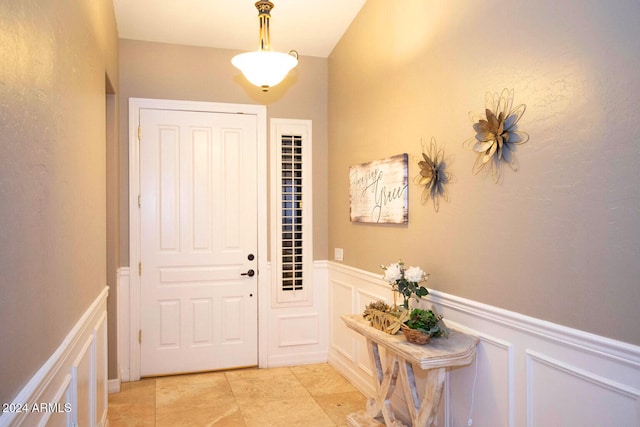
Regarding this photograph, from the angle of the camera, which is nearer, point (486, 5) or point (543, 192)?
point (543, 192)

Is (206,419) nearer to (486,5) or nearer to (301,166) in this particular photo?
(301,166)

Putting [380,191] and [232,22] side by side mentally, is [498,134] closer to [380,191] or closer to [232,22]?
[380,191]

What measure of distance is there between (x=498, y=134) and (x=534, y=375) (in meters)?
1.01

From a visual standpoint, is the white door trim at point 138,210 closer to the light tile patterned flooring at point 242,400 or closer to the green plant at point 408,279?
the light tile patterned flooring at point 242,400

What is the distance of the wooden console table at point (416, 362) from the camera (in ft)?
6.43

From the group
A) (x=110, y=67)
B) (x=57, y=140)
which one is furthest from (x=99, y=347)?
(x=110, y=67)

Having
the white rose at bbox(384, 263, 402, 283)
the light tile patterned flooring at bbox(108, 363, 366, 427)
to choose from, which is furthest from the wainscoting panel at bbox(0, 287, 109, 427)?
the white rose at bbox(384, 263, 402, 283)

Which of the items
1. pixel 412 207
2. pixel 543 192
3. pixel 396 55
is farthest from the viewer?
pixel 396 55

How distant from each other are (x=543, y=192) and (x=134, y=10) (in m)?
3.16

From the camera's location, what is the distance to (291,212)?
416cm

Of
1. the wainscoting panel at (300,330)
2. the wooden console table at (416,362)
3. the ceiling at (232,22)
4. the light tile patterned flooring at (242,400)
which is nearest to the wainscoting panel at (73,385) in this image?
the light tile patterned flooring at (242,400)

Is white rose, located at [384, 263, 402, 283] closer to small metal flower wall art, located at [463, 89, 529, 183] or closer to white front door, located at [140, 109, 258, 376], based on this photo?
small metal flower wall art, located at [463, 89, 529, 183]

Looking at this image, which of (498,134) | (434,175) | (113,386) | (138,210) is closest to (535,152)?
(498,134)

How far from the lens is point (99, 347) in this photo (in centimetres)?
242
